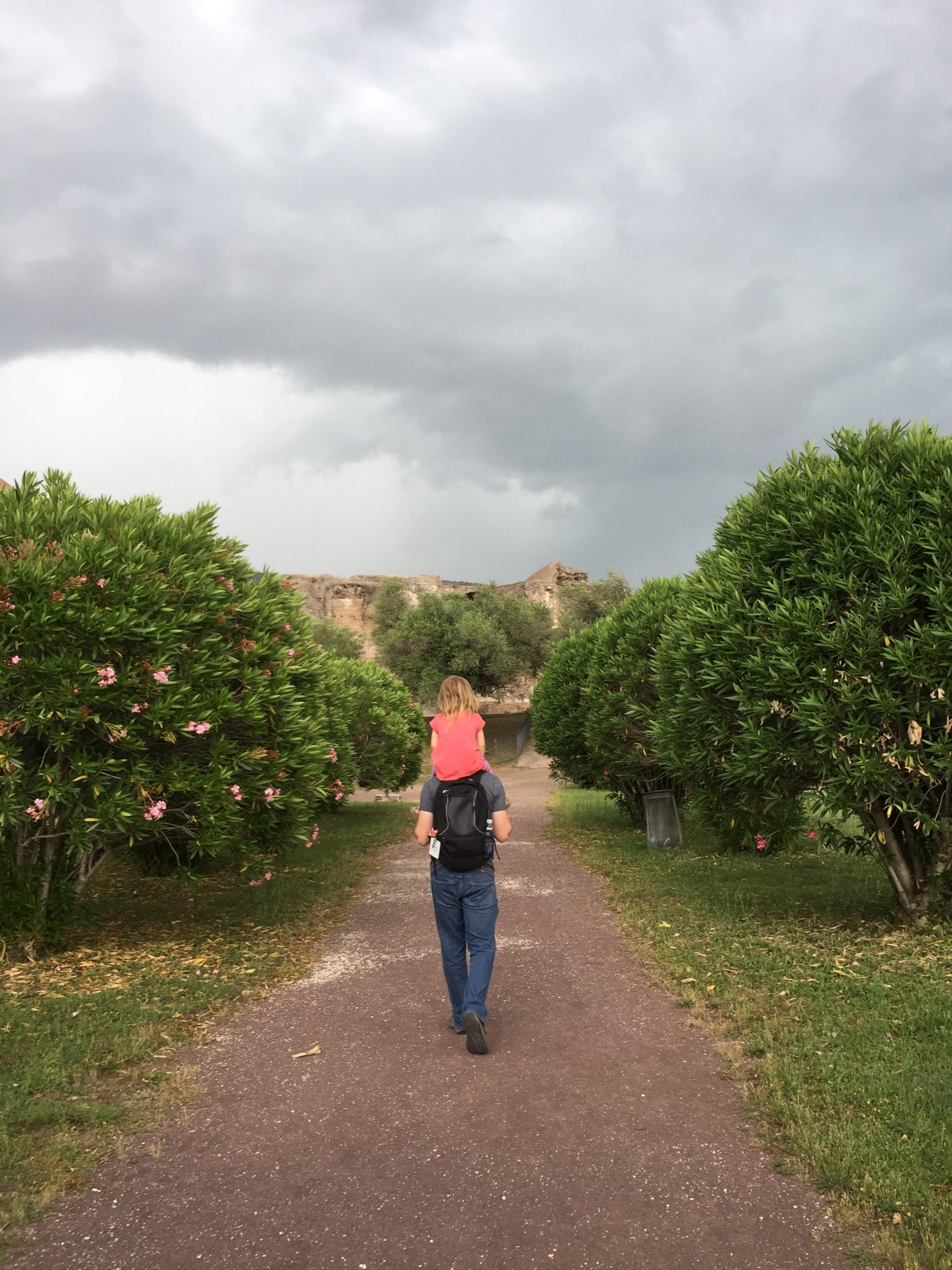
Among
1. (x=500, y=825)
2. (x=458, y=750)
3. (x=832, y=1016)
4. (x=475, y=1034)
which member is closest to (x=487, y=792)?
(x=500, y=825)

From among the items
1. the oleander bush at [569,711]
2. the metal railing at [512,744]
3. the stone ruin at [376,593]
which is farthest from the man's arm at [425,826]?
the stone ruin at [376,593]

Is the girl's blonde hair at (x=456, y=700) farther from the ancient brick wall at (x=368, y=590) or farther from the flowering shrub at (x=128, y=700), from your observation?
the ancient brick wall at (x=368, y=590)

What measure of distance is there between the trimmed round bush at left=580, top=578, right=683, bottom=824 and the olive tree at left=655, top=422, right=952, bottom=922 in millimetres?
5510

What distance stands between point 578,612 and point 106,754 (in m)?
48.5

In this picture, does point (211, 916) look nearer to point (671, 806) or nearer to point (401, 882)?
point (401, 882)

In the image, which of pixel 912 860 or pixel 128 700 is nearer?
pixel 128 700

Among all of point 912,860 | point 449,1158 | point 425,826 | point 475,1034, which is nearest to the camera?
point 449,1158

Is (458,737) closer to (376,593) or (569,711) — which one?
(569,711)

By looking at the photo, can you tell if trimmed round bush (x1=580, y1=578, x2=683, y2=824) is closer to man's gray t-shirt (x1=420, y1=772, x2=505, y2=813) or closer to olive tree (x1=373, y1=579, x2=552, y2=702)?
Answer: man's gray t-shirt (x1=420, y1=772, x2=505, y2=813)

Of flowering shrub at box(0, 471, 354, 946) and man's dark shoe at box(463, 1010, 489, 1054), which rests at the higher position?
flowering shrub at box(0, 471, 354, 946)

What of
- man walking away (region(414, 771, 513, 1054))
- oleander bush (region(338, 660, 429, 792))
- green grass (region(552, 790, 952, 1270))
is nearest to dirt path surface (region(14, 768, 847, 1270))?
green grass (region(552, 790, 952, 1270))

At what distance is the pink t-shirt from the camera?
230 inches

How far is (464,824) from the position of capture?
581cm

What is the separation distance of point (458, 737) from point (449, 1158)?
7.73 feet
